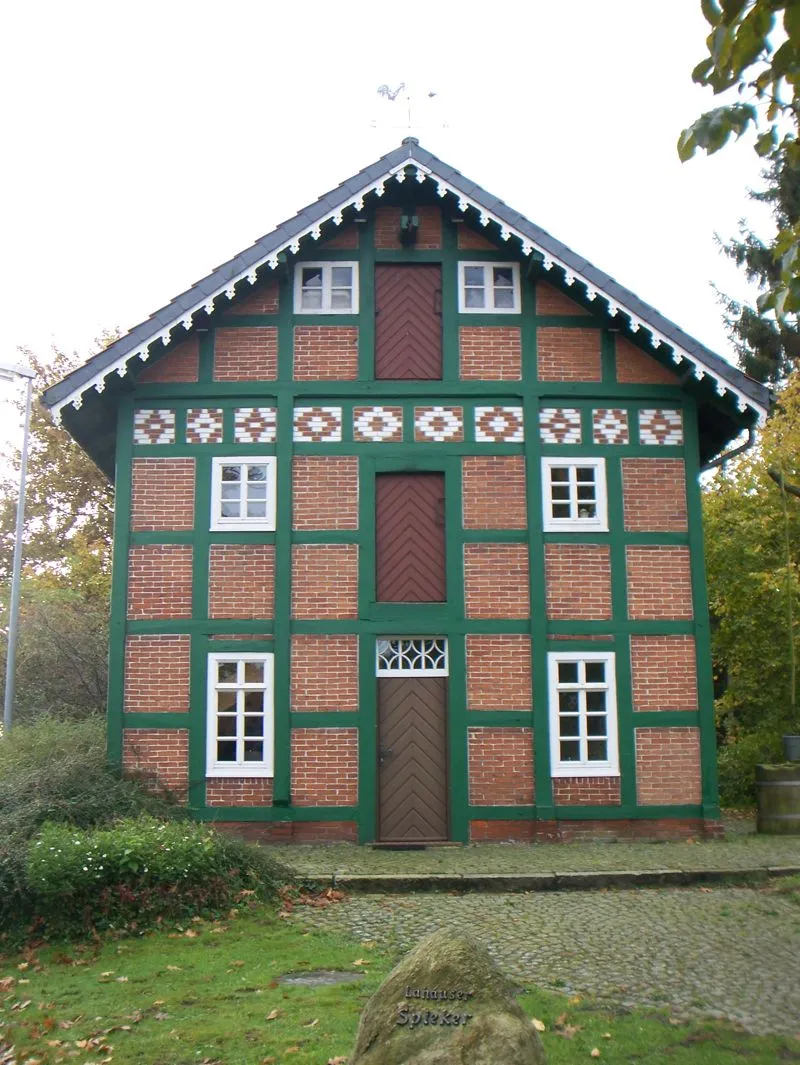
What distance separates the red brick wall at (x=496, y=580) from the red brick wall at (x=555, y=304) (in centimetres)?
328

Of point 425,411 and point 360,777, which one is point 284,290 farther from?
point 360,777

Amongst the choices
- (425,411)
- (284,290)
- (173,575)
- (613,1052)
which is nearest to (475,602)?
(425,411)

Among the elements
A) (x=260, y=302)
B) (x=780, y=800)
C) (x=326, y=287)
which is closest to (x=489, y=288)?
(x=326, y=287)

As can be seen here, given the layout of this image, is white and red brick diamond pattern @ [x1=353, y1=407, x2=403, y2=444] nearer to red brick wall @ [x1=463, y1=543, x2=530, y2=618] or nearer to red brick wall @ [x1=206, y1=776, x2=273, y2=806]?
red brick wall @ [x1=463, y1=543, x2=530, y2=618]

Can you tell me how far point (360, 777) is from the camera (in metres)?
13.2

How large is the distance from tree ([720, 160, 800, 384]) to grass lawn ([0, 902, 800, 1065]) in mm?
21745

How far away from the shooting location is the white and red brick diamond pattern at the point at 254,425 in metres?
14.0

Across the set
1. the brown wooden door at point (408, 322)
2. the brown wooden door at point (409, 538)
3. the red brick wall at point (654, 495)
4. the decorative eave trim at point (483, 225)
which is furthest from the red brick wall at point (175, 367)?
the red brick wall at point (654, 495)

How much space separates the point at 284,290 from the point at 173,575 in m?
4.13

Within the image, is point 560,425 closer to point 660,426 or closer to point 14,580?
point 660,426

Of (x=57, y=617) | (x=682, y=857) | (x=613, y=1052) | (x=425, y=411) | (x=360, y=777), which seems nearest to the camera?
(x=613, y=1052)

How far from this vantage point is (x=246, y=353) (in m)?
14.2

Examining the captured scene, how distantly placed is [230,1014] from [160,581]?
753 cm

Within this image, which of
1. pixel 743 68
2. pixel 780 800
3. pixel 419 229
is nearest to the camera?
pixel 743 68
